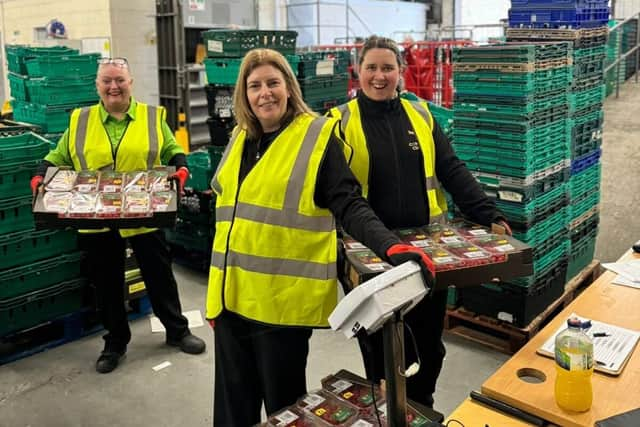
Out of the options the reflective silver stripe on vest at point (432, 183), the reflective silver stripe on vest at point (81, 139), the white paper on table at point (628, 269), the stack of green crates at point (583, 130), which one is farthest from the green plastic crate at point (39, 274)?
the stack of green crates at point (583, 130)

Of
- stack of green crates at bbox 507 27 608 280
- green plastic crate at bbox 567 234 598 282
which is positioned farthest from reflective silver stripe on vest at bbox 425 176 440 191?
green plastic crate at bbox 567 234 598 282

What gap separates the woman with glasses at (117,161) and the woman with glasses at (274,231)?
1.51 m

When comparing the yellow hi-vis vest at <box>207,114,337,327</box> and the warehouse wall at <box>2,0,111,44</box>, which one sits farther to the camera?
the warehouse wall at <box>2,0,111,44</box>

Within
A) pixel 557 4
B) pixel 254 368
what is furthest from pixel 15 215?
pixel 557 4

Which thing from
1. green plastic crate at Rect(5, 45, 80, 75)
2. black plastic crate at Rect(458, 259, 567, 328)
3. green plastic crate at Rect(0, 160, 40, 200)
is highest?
green plastic crate at Rect(5, 45, 80, 75)

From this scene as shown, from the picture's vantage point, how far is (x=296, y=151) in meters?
2.38

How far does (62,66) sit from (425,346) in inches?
137

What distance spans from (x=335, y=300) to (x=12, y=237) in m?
2.76

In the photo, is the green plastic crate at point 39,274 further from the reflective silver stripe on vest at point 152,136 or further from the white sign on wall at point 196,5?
the white sign on wall at point 196,5

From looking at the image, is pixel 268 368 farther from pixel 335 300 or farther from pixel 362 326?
pixel 362 326

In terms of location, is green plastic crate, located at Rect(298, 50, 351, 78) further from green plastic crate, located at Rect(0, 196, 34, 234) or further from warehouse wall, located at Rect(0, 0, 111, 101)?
warehouse wall, located at Rect(0, 0, 111, 101)

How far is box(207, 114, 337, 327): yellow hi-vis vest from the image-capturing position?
237cm

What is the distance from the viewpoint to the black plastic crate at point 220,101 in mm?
5617

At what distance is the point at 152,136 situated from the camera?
407cm
